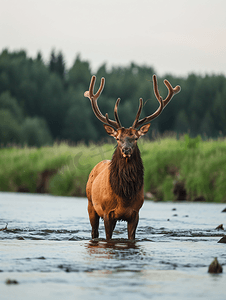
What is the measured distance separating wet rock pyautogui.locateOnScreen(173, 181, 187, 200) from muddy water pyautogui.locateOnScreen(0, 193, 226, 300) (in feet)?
20.6

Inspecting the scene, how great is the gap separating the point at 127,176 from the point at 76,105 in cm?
6228

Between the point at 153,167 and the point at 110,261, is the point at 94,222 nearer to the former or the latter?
the point at 110,261

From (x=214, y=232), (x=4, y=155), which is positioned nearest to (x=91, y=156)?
(x=4, y=155)

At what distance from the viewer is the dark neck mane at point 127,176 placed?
854 cm

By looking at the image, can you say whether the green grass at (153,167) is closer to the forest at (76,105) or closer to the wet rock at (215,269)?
the wet rock at (215,269)

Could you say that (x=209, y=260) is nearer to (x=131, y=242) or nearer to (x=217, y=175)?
(x=131, y=242)

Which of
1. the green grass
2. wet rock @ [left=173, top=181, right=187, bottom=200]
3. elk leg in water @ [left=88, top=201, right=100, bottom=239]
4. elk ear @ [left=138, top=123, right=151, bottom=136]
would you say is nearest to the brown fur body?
elk ear @ [left=138, top=123, right=151, bottom=136]

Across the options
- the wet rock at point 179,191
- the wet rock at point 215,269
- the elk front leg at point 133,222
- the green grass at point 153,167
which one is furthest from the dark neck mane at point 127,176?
the wet rock at point 179,191

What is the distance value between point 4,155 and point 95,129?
4022 cm

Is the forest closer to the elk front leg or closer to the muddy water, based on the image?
the muddy water

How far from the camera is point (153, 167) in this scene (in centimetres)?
Result: 2028

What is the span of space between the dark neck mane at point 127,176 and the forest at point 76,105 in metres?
54.0

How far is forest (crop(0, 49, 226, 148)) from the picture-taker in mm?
66125

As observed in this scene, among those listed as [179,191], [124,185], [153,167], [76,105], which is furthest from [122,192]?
[76,105]
